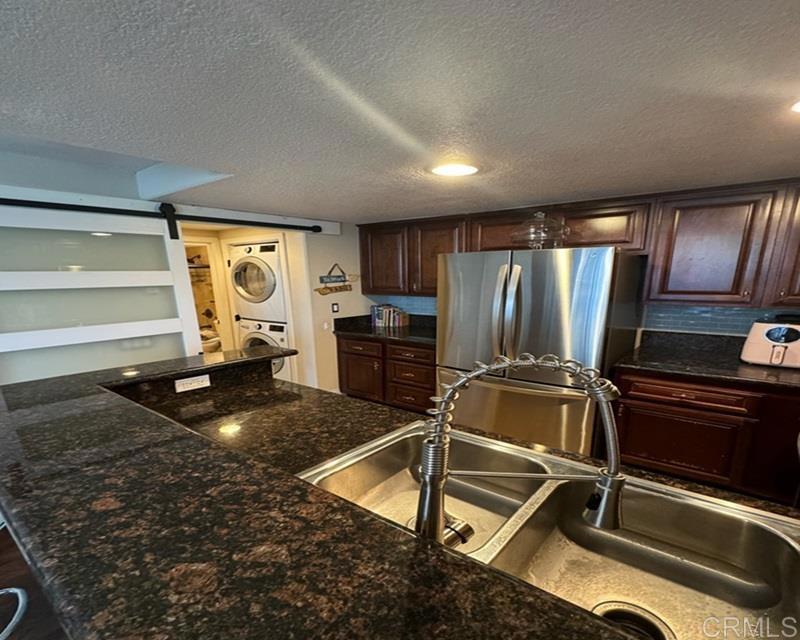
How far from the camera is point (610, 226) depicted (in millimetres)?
2434

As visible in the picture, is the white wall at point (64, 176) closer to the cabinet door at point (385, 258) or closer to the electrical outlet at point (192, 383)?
the electrical outlet at point (192, 383)

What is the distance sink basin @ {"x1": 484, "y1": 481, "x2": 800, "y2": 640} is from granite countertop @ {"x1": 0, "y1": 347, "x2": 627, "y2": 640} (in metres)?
0.38

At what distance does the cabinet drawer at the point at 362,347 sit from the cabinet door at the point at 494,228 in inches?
52.2

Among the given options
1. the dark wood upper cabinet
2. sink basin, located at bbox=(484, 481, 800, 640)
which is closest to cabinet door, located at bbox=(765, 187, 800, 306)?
the dark wood upper cabinet

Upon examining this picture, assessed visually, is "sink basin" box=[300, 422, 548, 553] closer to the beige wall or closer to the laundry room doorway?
the beige wall

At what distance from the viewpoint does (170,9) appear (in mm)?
680

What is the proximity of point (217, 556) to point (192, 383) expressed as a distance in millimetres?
1409

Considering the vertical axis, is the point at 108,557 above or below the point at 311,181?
below

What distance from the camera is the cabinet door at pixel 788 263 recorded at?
1919 millimetres

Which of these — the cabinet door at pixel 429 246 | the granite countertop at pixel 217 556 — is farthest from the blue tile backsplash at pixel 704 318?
the granite countertop at pixel 217 556

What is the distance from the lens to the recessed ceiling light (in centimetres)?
170

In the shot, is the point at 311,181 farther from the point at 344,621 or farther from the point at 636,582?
the point at 636,582

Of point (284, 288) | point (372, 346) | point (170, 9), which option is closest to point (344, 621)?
point (170, 9)

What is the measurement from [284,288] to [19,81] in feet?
9.02
